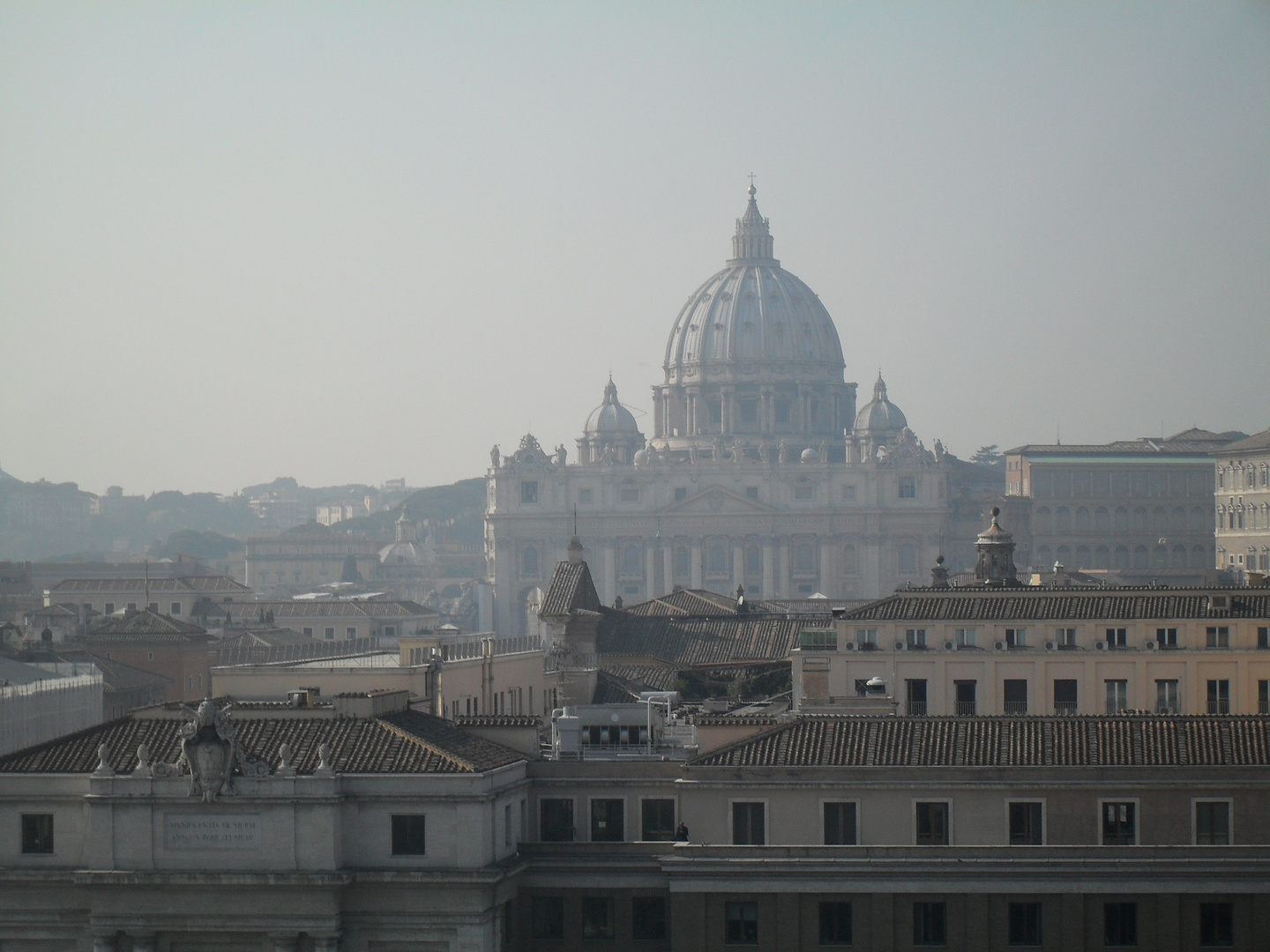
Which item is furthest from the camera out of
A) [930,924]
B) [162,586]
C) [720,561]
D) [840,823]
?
[720,561]

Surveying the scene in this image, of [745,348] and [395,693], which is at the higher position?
[745,348]

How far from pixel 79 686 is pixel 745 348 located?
133723mm

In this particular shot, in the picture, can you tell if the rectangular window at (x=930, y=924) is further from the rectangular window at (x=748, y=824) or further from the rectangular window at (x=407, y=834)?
the rectangular window at (x=407, y=834)

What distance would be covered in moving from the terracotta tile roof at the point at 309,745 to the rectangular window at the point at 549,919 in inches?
68.9

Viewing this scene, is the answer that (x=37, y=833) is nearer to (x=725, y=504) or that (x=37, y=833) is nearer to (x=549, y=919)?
(x=549, y=919)

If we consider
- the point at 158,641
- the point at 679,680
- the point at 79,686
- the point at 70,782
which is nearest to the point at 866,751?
the point at 70,782

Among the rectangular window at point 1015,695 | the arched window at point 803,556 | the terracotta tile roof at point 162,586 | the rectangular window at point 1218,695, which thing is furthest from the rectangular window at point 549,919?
the arched window at point 803,556

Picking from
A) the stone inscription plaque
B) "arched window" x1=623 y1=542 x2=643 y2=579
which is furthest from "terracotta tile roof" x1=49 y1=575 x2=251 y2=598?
the stone inscription plaque

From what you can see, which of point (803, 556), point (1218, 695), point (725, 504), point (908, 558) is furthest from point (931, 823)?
point (803, 556)

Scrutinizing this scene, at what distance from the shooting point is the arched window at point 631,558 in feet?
531

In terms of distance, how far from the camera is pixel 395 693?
35812 millimetres

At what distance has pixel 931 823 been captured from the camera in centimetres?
3194

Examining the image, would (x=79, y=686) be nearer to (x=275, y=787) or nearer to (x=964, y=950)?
(x=275, y=787)

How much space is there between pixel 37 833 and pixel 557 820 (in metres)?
6.19
